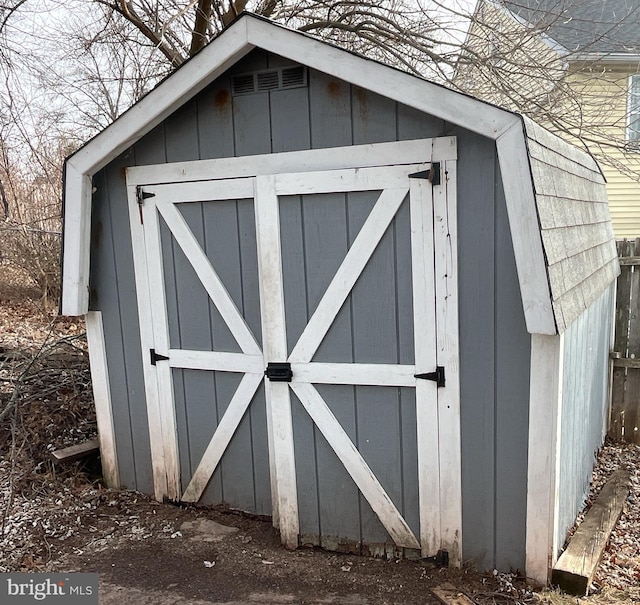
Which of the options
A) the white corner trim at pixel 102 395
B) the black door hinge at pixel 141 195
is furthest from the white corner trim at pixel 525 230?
the white corner trim at pixel 102 395

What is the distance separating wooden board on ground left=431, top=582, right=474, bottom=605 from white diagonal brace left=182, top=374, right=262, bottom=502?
4.99 feet

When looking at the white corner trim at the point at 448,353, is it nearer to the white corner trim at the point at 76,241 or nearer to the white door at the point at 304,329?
the white door at the point at 304,329

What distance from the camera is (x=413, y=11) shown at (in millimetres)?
7320

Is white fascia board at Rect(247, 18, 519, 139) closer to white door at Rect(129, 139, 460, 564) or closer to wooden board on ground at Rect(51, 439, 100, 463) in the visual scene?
white door at Rect(129, 139, 460, 564)

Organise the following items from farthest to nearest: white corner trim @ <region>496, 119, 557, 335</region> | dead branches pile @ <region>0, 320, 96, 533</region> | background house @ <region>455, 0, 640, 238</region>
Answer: background house @ <region>455, 0, 640, 238</region>
dead branches pile @ <region>0, 320, 96, 533</region>
white corner trim @ <region>496, 119, 557, 335</region>

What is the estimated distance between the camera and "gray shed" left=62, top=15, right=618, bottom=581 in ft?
9.60

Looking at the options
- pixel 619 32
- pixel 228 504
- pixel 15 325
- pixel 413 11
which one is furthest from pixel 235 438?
pixel 619 32

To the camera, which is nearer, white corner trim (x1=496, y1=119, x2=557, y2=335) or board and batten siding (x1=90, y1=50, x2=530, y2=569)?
white corner trim (x1=496, y1=119, x2=557, y2=335)

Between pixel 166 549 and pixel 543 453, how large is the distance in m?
2.28

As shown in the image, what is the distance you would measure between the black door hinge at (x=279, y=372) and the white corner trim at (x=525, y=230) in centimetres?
137

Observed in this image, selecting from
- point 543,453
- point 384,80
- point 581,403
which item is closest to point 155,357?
point 384,80

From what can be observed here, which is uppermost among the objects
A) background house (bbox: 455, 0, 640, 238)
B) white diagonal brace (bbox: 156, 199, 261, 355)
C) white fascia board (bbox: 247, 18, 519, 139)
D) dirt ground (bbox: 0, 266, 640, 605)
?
background house (bbox: 455, 0, 640, 238)

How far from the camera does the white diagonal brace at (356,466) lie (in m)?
3.32

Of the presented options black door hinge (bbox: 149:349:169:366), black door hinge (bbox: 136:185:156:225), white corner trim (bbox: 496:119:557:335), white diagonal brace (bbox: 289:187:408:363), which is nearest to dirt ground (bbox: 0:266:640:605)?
black door hinge (bbox: 149:349:169:366)
